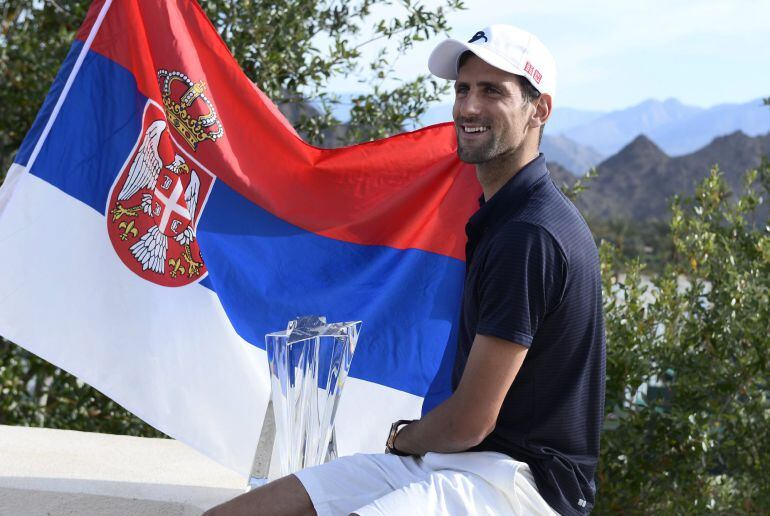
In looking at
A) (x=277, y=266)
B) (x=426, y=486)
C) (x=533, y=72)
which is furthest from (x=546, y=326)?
(x=277, y=266)

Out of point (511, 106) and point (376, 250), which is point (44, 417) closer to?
point (376, 250)

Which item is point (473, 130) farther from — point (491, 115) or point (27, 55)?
point (27, 55)

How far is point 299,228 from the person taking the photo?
12.3ft

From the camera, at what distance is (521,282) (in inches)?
90.8

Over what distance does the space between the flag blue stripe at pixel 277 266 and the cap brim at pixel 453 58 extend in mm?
989

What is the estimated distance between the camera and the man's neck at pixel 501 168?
8.75ft

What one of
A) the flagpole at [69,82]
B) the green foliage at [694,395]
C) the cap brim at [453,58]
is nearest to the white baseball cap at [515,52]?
the cap brim at [453,58]

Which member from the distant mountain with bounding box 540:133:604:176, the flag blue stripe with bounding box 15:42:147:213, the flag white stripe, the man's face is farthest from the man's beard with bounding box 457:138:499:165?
the distant mountain with bounding box 540:133:604:176

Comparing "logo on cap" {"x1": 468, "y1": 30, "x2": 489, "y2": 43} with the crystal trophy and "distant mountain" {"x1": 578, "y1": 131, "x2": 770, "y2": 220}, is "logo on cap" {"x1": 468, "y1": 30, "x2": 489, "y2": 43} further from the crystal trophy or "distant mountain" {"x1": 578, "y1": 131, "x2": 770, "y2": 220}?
"distant mountain" {"x1": 578, "y1": 131, "x2": 770, "y2": 220}

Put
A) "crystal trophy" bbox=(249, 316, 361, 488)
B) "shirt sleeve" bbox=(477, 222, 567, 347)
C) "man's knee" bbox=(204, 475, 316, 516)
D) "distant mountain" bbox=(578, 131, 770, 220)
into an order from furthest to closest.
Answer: "distant mountain" bbox=(578, 131, 770, 220) → "crystal trophy" bbox=(249, 316, 361, 488) → "man's knee" bbox=(204, 475, 316, 516) → "shirt sleeve" bbox=(477, 222, 567, 347)

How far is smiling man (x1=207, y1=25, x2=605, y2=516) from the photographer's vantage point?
2.33 metres

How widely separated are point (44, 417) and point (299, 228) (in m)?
2.62

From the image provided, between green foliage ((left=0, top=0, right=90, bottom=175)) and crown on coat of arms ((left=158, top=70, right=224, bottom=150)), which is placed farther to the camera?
green foliage ((left=0, top=0, right=90, bottom=175))

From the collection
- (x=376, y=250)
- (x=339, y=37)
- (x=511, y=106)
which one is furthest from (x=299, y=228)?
(x=339, y=37)
